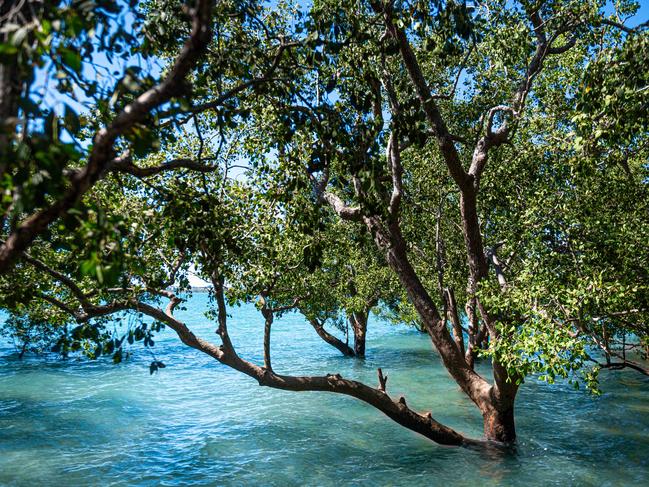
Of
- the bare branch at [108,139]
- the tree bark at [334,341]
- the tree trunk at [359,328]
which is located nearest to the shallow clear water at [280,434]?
the tree bark at [334,341]

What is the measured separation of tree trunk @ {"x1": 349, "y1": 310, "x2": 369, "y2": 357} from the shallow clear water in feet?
14.5

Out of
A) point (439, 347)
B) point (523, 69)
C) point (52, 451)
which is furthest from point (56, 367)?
point (523, 69)

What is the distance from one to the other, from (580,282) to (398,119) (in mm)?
5623

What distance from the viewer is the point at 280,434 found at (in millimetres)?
17141

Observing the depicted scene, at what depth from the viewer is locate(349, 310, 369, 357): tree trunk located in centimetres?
3306

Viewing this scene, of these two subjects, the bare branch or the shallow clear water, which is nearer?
the bare branch

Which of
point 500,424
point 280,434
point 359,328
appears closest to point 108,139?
point 500,424

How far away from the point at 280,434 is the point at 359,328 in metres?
16.8

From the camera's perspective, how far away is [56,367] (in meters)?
31.0

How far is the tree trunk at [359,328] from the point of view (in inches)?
1302

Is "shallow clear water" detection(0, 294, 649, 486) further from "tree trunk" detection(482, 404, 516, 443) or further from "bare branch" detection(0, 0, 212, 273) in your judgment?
"bare branch" detection(0, 0, 212, 273)

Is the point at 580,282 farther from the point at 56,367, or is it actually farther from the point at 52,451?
the point at 56,367

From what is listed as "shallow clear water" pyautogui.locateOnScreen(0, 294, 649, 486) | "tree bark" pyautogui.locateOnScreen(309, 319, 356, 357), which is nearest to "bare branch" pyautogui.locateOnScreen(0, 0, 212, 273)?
"shallow clear water" pyautogui.locateOnScreen(0, 294, 649, 486)

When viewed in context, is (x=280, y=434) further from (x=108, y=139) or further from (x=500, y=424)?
(x=108, y=139)
